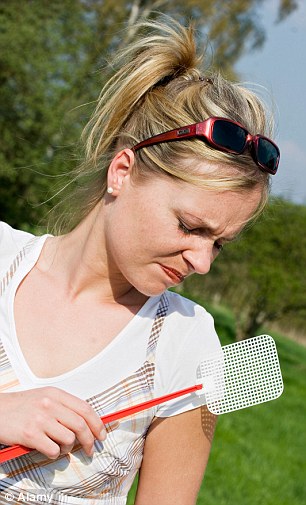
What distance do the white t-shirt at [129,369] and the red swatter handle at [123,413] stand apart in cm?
3

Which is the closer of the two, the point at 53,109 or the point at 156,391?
the point at 156,391

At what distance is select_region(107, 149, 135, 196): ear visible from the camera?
7.06 feet

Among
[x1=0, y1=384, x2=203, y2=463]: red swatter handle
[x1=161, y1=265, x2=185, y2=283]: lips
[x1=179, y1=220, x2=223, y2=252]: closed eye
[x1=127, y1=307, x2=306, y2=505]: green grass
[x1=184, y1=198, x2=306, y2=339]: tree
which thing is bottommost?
[x1=184, y1=198, x2=306, y2=339]: tree

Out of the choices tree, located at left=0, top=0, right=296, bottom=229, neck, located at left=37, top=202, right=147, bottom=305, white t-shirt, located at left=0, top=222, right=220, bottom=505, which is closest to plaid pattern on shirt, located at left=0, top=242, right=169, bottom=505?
white t-shirt, located at left=0, top=222, right=220, bottom=505

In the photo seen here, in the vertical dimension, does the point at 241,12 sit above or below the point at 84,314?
below

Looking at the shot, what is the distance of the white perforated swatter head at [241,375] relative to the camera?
6.68 ft

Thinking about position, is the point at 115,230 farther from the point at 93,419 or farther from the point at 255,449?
the point at 255,449

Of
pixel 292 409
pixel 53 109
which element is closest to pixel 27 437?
pixel 292 409

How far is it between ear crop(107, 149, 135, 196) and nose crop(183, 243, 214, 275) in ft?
0.97

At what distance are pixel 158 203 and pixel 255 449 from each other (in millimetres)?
7315

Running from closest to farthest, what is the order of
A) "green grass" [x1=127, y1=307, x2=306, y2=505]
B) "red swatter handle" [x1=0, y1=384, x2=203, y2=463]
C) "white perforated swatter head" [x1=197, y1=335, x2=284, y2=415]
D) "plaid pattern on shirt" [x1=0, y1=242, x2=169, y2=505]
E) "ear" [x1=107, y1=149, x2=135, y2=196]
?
"red swatter handle" [x1=0, y1=384, x2=203, y2=463]
"plaid pattern on shirt" [x1=0, y1=242, x2=169, y2=505]
"white perforated swatter head" [x1=197, y1=335, x2=284, y2=415]
"ear" [x1=107, y1=149, x2=135, y2=196]
"green grass" [x1=127, y1=307, x2=306, y2=505]

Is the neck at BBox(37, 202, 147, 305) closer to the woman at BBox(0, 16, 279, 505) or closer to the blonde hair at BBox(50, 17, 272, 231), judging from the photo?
the woman at BBox(0, 16, 279, 505)

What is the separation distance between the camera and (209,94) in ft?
6.81

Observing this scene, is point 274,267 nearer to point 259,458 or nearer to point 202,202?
point 259,458
